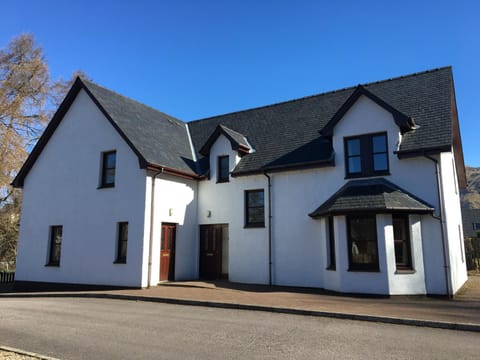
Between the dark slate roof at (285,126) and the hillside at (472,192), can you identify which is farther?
the hillside at (472,192)

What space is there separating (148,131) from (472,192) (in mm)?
122197

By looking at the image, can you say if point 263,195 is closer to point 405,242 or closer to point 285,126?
point 285,126

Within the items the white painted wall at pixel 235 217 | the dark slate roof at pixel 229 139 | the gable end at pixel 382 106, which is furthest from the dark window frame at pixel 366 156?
the dark slate roof at pixel 229 139

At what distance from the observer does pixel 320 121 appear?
17.9 meters

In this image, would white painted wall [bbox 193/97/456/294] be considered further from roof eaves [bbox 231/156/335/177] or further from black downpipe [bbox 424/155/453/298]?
roof eaves [bbox 231/156/335/177]

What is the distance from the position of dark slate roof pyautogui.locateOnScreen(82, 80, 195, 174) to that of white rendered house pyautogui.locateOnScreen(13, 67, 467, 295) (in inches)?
3.9

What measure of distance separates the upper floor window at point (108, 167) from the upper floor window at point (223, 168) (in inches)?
191

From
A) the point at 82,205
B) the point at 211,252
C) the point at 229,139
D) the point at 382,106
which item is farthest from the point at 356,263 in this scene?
the point at 82,205

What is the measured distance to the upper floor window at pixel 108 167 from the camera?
56.5ft

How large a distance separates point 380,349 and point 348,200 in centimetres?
758

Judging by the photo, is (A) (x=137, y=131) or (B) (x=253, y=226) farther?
(A) (x=137, y=131)

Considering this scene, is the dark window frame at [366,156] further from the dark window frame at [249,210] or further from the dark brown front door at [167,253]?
the dark brown front door at [167,253]

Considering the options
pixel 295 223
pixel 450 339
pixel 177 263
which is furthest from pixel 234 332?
pixel 177 263

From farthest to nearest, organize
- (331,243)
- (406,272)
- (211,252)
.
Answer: (211,252) → (331,243) → (406,272)
